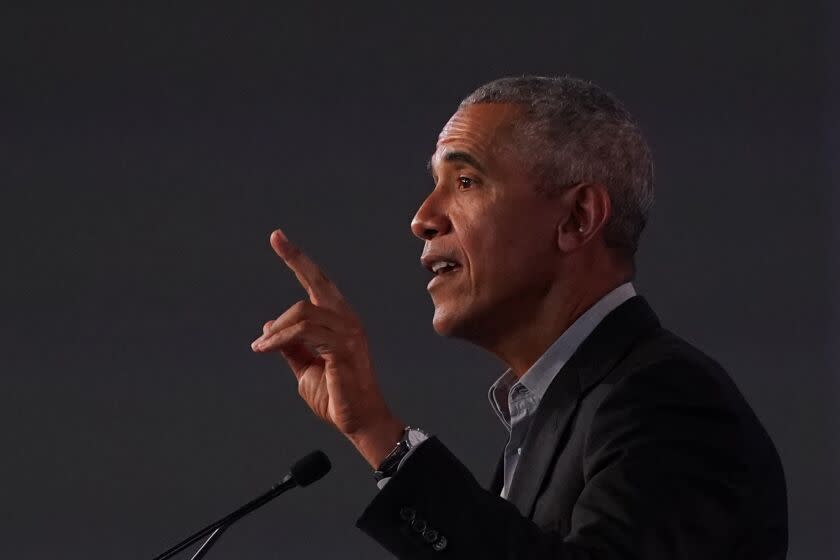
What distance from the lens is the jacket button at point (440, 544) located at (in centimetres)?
131

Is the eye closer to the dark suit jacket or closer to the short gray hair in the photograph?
the short gray hair

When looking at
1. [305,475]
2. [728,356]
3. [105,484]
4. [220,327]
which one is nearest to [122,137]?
[220,327]

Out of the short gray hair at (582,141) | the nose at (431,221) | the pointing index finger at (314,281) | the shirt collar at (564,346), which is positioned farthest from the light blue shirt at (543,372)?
the pointing index finger at (314,281)

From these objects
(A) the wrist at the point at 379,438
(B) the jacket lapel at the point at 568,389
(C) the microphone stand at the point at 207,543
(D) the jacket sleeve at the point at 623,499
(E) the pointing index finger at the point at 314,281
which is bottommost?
(D) the jacket sleeve at the point at 623,499

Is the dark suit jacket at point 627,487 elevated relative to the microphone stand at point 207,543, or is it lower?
lower

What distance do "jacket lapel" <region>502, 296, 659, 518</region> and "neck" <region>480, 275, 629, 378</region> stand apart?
66 millimetres

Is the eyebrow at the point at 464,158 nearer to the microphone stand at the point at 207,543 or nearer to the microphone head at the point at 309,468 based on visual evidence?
the microphone head at the point at 309,468

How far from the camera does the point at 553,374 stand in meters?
1.71

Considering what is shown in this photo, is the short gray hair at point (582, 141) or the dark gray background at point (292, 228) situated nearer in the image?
the short gray hair at point (582, 141)

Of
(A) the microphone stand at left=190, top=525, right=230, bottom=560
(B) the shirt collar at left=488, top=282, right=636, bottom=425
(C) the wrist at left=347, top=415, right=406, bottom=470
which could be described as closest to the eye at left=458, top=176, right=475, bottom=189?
(B) the shirt collar at left=488, top=282, right=636, bottom=425

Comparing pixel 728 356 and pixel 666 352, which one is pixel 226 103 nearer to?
pixel 728 356

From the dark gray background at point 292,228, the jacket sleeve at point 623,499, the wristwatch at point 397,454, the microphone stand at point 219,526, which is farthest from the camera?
the dark gray background at point 292,228

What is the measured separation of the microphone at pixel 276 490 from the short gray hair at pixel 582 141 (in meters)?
0.47

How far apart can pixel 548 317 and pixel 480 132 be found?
268 millimetres
